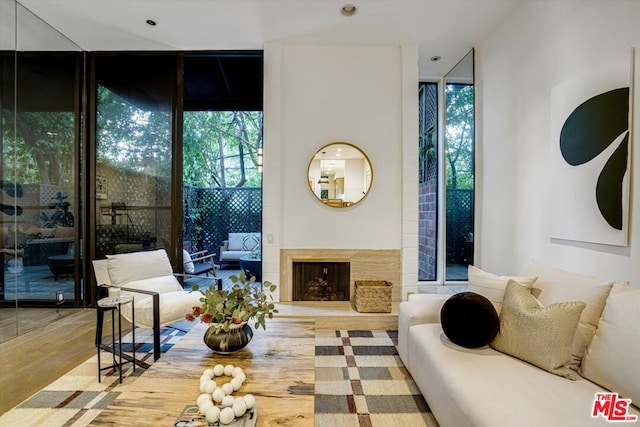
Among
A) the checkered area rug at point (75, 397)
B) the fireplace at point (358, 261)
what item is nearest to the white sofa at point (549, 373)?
the fireplace at point (358, 261)

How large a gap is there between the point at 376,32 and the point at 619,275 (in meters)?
2.95

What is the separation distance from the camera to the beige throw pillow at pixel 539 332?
4.81 feet

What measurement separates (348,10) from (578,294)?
2.89m

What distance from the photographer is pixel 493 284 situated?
6.41 feet

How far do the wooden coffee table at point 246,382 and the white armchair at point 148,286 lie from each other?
63cm

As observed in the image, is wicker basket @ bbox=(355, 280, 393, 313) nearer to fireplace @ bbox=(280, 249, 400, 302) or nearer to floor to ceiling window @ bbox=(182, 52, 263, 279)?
fireplace @ bbox=(280, 249, 400, 302)

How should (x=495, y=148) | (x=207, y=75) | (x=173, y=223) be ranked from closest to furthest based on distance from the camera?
(x=495, y=148)
(x=173, y=223)
(x=207, y=75)

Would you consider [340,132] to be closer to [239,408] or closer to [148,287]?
[148,287]

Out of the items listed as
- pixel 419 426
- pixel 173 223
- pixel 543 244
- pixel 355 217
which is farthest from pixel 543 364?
pixel 173 223

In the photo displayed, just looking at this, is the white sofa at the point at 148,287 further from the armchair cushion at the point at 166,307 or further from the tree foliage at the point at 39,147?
the tree foliage at the point at 39,147

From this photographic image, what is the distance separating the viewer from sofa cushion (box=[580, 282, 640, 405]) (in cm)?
124

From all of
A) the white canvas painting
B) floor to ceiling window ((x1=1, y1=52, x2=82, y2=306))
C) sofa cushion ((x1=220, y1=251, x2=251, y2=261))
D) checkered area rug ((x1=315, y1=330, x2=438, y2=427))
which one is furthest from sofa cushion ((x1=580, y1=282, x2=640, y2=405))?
sofa cushion ((x1=220, y1=251, x2=251, y2=261))

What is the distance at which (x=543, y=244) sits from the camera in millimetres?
2414

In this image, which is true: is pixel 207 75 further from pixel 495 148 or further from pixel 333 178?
pixel 495 148
